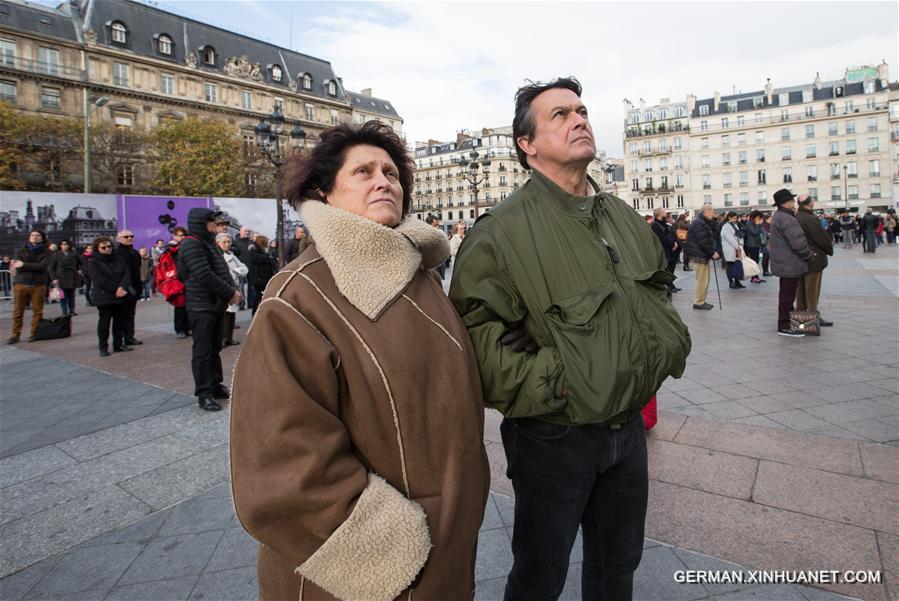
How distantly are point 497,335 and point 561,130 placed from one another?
0.79 metres

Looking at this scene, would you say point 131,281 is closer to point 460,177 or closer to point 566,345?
point 566,345

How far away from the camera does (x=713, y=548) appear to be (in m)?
2.51

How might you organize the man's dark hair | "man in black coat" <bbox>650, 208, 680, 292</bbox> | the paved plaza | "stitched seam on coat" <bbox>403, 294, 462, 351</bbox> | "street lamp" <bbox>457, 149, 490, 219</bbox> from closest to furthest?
"stitched seam on coat" <bbox>403, 294, 462, 351</bbox>, the man's dark hair, the paved plaza, "man in black coat" <bbox>650, 208, 680, 292</bbox>, "street lamp" <bbox>457, 149, 490, 219</bbox>

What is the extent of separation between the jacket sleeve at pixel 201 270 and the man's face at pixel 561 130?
441cm

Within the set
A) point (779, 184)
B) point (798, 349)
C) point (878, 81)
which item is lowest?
point (798, 349)

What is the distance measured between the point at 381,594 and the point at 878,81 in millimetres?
88169

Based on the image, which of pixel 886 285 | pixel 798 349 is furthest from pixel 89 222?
pixel 886 285

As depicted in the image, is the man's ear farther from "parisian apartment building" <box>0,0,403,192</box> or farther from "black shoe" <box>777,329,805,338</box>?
"parisian apartment building" <box>0,0,403,192</box>

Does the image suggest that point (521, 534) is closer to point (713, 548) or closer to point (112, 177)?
point (713, 548)

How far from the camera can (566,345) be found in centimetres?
157

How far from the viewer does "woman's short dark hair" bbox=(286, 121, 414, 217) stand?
5.16 feet

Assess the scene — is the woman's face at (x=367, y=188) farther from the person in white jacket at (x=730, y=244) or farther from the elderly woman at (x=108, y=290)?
the person in white jacket at (x=730, y=244)

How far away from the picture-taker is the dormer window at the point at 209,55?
174ft

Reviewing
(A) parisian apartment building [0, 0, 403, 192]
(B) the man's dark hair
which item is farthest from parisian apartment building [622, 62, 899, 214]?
(B) the man's dark hair
